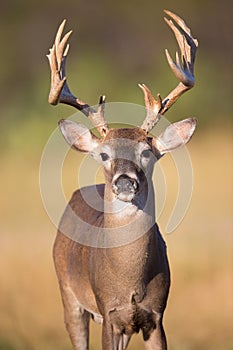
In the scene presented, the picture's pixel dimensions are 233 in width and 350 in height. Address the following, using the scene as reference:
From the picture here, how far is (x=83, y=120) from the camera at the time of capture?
1009cm

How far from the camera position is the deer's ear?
908 cm

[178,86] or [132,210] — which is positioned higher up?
[178,86]

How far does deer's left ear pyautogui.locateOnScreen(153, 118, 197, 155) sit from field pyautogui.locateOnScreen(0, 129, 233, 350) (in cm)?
207

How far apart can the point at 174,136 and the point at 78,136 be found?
56 centimetres

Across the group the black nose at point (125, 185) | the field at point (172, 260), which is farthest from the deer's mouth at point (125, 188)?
the field at point (172, 260)

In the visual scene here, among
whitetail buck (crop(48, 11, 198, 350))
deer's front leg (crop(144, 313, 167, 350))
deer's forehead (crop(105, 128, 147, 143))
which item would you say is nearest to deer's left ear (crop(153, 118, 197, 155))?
whitetail buck (crop(48, 11, 198, 350))

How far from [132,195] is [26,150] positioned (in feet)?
33.0

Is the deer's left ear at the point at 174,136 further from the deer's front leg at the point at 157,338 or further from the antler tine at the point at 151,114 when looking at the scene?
the deer's front leg at the point at 157,338

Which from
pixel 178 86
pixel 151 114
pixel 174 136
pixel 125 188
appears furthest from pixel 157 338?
pixel 178 86

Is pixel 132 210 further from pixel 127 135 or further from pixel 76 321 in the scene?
pixel 76 321

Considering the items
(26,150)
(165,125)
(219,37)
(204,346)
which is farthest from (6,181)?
(165,125)

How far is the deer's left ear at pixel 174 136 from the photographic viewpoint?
8.99 meters

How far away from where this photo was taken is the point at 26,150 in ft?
60.1

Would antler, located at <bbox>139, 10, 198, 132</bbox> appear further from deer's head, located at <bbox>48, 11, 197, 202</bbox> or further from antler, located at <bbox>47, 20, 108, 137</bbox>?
antler, located at <bbox>47, 20, 108, 137</bbox>
